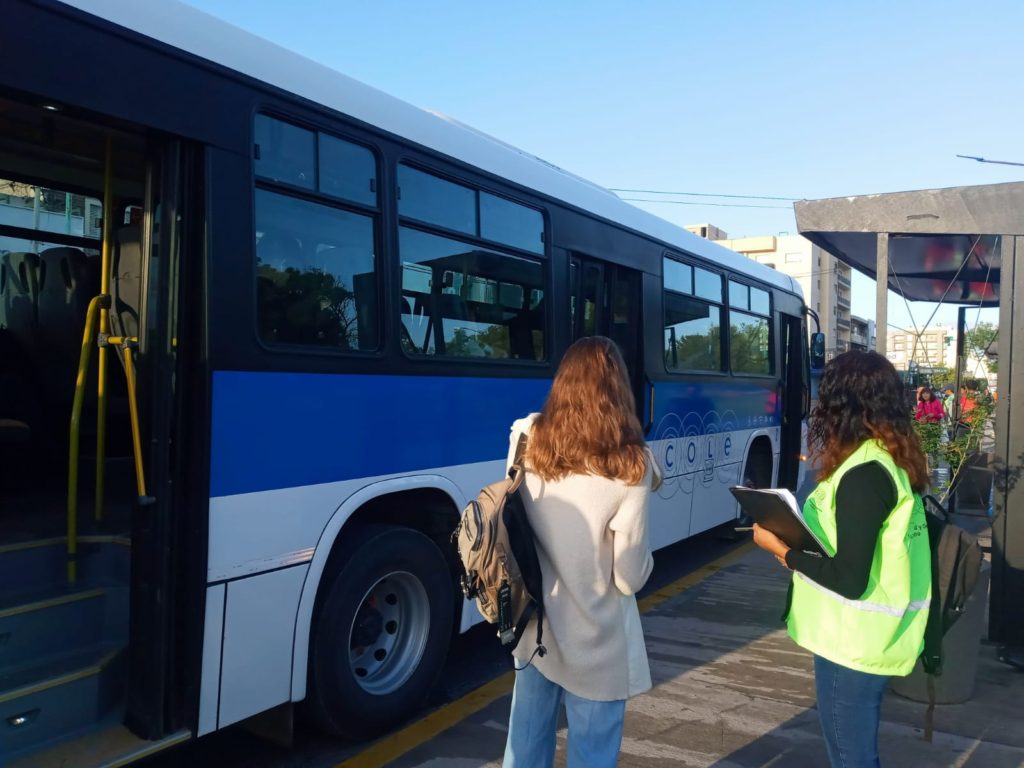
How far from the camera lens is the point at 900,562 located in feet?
8.34

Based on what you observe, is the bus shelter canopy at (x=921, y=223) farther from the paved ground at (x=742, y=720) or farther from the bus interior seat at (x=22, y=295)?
the bus interior seat at (x=22, y=295)

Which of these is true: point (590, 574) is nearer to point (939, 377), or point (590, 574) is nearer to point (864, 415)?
point (864, 415)

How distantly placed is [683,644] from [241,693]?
3.20m

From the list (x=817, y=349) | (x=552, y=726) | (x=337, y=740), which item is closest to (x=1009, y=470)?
(x=552, y=726)

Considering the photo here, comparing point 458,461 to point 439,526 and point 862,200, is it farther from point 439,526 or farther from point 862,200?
point 862,200

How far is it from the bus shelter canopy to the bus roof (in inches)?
60.3

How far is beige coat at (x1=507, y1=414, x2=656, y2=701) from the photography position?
8.23 ft

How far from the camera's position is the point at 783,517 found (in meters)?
2.66

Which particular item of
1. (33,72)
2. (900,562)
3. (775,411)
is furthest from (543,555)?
(775,411)

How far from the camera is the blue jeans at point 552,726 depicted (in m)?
2.57

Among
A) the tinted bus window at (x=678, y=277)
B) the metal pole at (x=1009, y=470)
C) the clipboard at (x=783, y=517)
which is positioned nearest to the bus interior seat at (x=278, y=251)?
the clipboard at (x=783, y=517)

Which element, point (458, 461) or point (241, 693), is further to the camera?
point (458, 461)

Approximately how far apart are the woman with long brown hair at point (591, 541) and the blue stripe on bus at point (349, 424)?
132cm

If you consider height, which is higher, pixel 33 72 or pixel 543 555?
pixel 33 72
